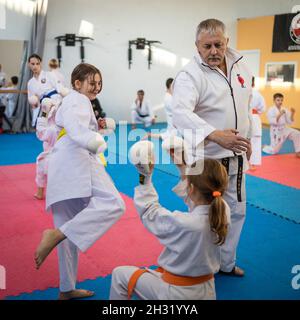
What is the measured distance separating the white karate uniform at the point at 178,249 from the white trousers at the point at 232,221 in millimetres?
859

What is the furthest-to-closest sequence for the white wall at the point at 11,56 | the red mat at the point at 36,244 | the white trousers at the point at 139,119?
the white wall at the point at 11,56
the white trousers at the point at 139,119
the red mat at the point at 36,244

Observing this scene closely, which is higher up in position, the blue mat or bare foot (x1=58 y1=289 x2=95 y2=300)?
the blue mat

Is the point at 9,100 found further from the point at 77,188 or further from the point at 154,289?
the point at 154,289

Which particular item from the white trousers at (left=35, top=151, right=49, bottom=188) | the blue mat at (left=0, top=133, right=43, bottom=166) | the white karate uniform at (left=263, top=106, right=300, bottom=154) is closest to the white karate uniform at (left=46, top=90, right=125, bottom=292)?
the white trousers at (left=35, top=151, right=49, bottom=188)

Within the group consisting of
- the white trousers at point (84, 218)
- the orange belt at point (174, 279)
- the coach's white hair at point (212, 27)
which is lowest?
the orange belt at point (174, 279)

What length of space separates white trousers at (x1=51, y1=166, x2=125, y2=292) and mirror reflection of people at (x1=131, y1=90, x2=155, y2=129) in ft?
23.3

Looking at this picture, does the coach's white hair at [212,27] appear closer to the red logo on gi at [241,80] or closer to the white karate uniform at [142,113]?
the red logo on gi at [241,80]

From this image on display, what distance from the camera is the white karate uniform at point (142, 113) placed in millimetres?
9344

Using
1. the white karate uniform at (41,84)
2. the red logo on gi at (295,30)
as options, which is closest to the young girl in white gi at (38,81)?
the white karate uniform at (41,84)

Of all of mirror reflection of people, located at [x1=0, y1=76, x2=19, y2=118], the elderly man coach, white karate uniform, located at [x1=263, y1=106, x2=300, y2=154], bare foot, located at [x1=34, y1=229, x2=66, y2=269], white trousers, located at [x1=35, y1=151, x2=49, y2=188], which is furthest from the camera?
mirror reflection of people, located at [x1=0, y1=76, x2=19, y2=118]

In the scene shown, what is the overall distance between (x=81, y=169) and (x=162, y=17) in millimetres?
9127

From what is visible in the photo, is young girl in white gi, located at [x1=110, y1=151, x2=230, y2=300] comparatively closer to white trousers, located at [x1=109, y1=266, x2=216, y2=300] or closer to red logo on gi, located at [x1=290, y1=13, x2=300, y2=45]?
white trousers, located at [x1=109, y1=266, x2=216, y2=300]

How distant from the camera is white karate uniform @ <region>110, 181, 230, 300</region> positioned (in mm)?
1617
